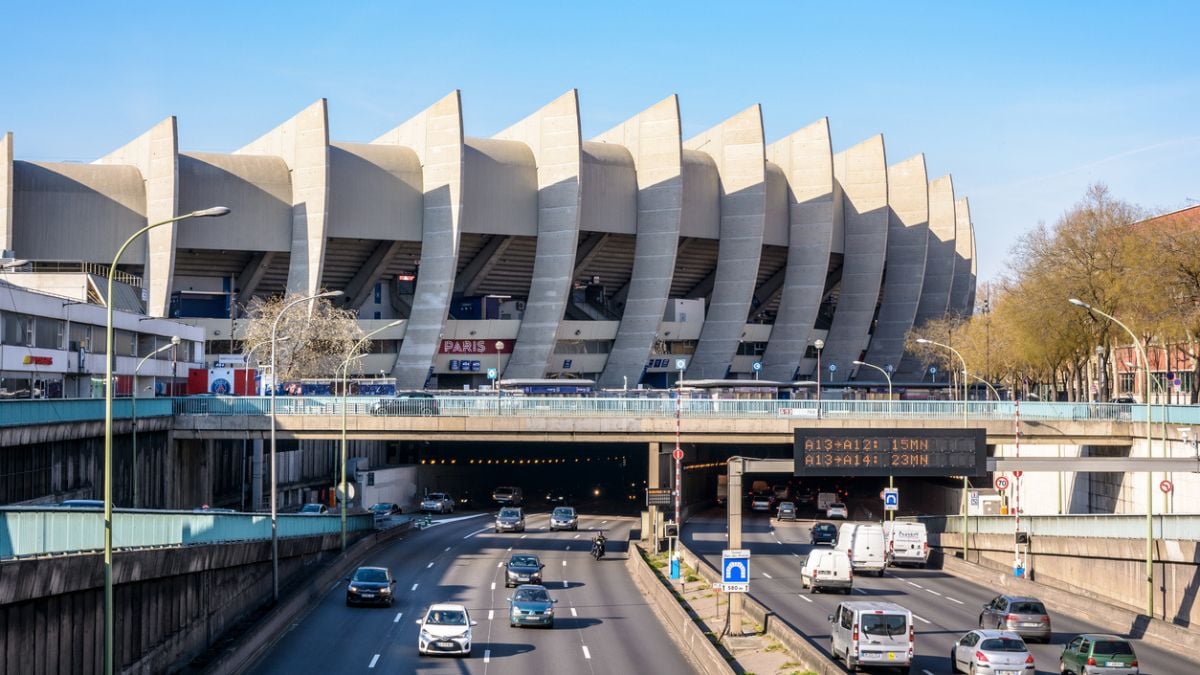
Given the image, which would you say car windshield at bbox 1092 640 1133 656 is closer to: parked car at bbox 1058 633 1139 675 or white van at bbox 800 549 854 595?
parked car at bbox 1058 633 1139 675

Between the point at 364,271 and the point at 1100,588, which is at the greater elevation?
the point at 364,271

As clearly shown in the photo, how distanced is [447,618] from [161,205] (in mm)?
66301

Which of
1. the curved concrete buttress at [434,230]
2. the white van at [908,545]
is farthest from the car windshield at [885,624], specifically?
the curved concrete buttress at [434,230]

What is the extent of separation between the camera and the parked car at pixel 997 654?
98.5 feet

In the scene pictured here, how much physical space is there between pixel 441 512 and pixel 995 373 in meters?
57.7

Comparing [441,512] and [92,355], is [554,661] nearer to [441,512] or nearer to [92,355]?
[92,355]

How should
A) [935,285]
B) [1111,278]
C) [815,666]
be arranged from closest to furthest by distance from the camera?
1. [815,666]
2. [1111,278]
3. [935,285]

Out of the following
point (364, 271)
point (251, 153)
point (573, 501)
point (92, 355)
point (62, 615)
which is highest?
point (251, 153)

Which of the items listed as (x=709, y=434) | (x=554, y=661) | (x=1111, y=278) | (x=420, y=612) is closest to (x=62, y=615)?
(x=554, y=661)

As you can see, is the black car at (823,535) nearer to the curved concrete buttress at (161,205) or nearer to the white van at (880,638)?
the white van at (880,638)

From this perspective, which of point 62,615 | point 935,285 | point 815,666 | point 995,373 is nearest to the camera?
point 62,615

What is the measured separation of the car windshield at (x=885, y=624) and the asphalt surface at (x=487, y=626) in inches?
188

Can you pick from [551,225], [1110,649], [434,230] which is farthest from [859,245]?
[1110,649]

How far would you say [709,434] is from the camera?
64.2 meters
